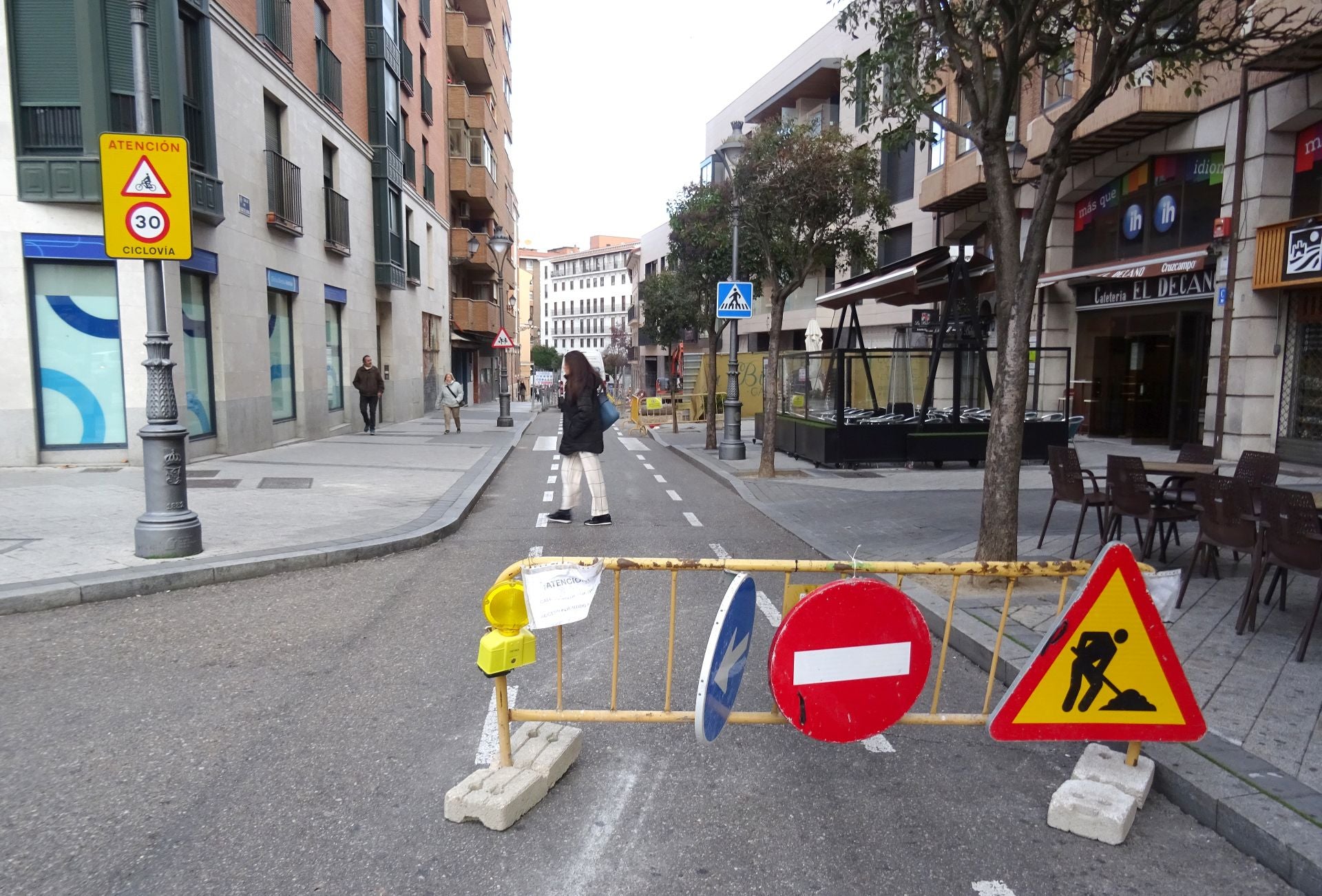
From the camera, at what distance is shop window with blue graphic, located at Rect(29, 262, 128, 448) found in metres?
12.3

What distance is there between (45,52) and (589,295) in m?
121

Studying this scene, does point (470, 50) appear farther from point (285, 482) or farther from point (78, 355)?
point (285, 482)

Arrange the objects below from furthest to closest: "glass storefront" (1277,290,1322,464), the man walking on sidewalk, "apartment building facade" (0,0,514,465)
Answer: the man walking on sidewalk
"glass storefront" (1277,290,1322,464)
"apartment building facade" (0,0,514,465)

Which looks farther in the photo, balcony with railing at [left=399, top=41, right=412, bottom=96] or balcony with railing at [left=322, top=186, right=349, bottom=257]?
balcony with railing at [left=399, top=41, right=412, bottom=96]

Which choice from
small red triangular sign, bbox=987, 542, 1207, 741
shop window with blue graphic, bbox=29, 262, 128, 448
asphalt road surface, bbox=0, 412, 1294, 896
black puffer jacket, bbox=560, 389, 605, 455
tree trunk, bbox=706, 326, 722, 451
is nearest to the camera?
asphalt road surface, bbox=0, 412, 1294, 896

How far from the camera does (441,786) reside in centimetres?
361

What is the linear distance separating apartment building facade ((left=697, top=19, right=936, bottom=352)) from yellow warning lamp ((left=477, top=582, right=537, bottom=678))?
20632 mm

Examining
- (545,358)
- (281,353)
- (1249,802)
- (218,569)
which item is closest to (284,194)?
(281,353)

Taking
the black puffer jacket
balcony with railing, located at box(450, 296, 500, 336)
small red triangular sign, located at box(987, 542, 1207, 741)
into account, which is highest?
balcony with railing, located at box(450, 296, 500, 336)

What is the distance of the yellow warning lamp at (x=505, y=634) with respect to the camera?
3459 mm

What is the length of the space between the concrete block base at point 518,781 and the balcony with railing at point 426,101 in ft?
96.4

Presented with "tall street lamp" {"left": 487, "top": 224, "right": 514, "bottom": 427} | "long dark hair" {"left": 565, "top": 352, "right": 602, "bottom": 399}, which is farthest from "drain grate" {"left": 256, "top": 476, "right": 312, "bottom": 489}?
"tall street lamp" {"left": 487, "top": 224, "right": 514, "bottom": 427}

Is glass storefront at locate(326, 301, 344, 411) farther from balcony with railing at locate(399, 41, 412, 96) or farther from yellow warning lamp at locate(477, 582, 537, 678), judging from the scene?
yellow warning lamp at locate(477, 582, 537, 678)

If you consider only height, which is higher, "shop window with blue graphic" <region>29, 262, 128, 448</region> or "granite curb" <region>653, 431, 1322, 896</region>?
"shop window with blue graphic" <region>29, 262, 128, 448</region>
